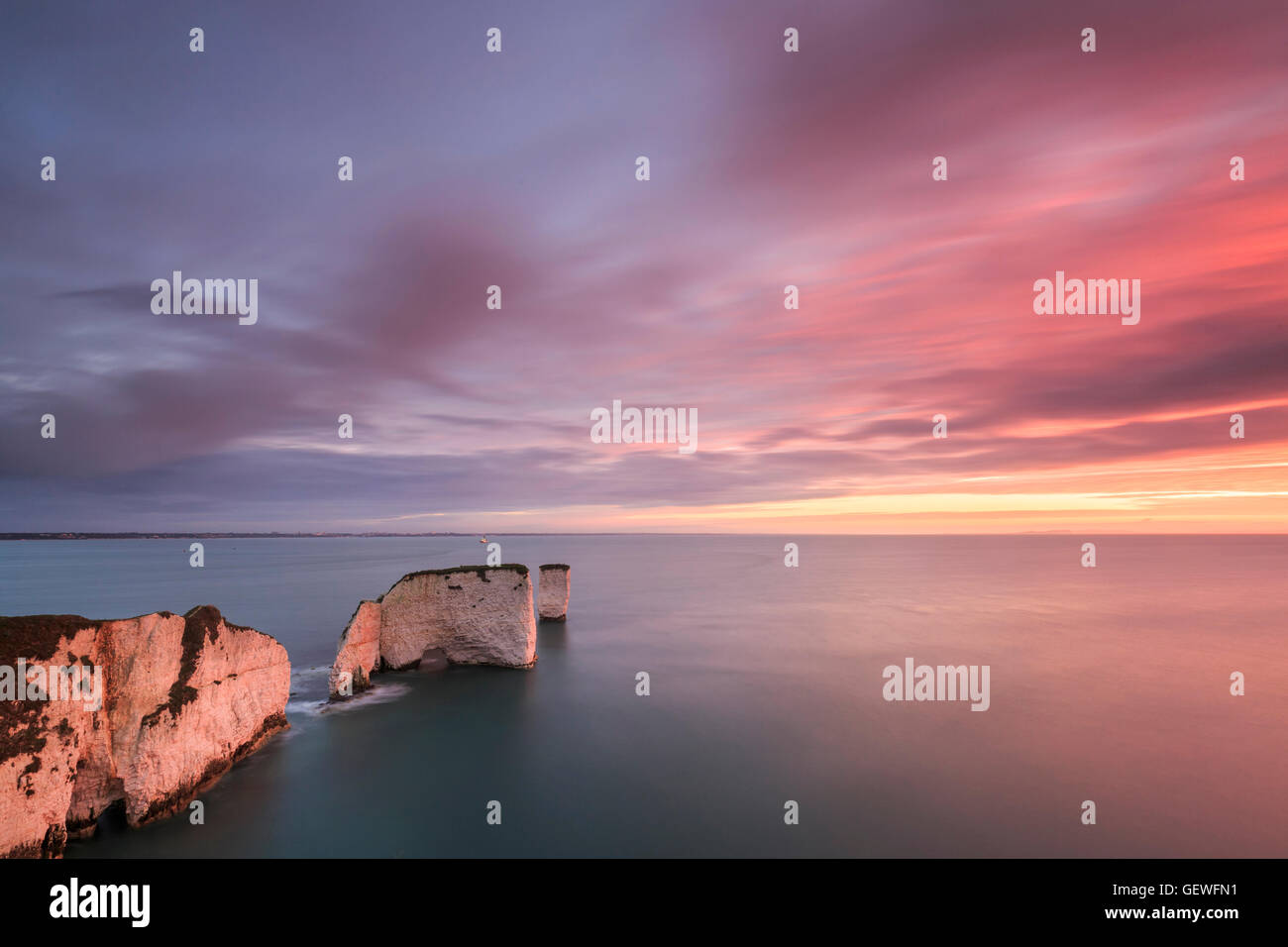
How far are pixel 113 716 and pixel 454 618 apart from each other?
1293 centimetres

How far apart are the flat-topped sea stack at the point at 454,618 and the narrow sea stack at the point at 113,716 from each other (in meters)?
7.70

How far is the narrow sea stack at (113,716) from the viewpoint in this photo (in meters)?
8.76

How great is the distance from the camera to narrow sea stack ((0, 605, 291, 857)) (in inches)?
345

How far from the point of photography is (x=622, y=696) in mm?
21328

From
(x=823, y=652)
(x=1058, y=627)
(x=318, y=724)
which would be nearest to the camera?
(x=318, y=724)

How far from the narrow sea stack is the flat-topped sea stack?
7.70 m

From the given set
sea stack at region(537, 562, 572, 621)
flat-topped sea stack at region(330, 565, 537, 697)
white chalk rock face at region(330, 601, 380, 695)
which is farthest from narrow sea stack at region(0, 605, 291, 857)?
sea stack at region(537, 562, 572, 621)

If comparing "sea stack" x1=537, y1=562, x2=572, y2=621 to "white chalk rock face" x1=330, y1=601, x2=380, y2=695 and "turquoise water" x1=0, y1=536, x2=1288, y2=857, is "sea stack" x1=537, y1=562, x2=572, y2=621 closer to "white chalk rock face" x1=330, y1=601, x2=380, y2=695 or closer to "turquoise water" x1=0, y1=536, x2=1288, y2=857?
"turquoise water" x1=0, y1=536, x2=1288, y2=857

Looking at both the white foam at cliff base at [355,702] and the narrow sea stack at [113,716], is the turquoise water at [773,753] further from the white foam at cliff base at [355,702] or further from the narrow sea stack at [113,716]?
the narrow sea stack at [113,716]

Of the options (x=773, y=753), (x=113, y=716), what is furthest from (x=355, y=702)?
(x=773, y=753)
